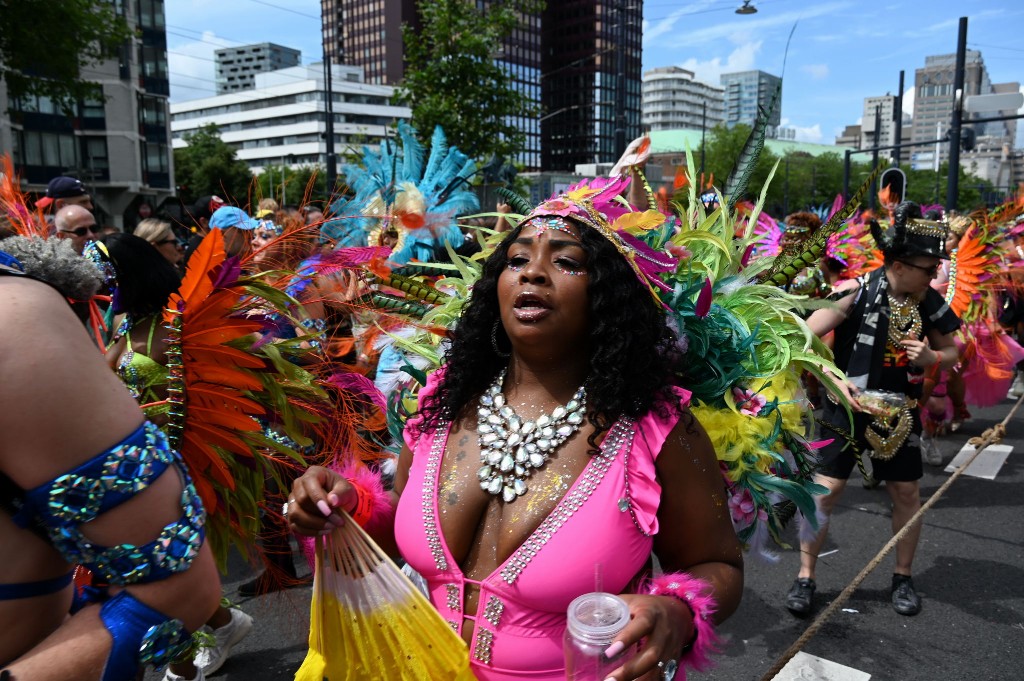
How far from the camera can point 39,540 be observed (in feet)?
4.00

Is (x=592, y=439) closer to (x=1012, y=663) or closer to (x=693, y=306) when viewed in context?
(x=693, y=306)

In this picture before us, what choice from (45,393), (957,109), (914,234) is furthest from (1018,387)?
(45,393)

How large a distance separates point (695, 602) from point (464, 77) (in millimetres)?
12931

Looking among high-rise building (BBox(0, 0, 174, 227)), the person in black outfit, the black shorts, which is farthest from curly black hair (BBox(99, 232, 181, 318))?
high-rise building (BBox(0, 0, 174, 227))

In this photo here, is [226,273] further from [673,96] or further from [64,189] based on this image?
[673,96]

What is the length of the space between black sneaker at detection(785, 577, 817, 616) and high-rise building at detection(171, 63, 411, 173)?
10015cm

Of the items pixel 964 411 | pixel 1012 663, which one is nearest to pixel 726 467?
pixel 1012 663

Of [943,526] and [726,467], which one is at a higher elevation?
[726,467]

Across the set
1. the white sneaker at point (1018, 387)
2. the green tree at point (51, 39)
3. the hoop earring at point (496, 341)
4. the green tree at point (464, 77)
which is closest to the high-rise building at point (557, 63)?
the green tree at point (464, 77)

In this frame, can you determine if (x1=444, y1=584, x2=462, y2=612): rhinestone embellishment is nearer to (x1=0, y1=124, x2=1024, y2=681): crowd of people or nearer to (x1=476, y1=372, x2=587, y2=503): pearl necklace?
(x1=0, y1=124, x2=1024, y2=681): crowd of people

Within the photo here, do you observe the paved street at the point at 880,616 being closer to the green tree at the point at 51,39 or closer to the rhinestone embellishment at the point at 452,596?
the rhinestone embellishment at the point at 452,596

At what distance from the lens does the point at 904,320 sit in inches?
164

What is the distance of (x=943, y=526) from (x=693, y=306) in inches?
164

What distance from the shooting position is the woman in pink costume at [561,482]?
1590 millimetres
